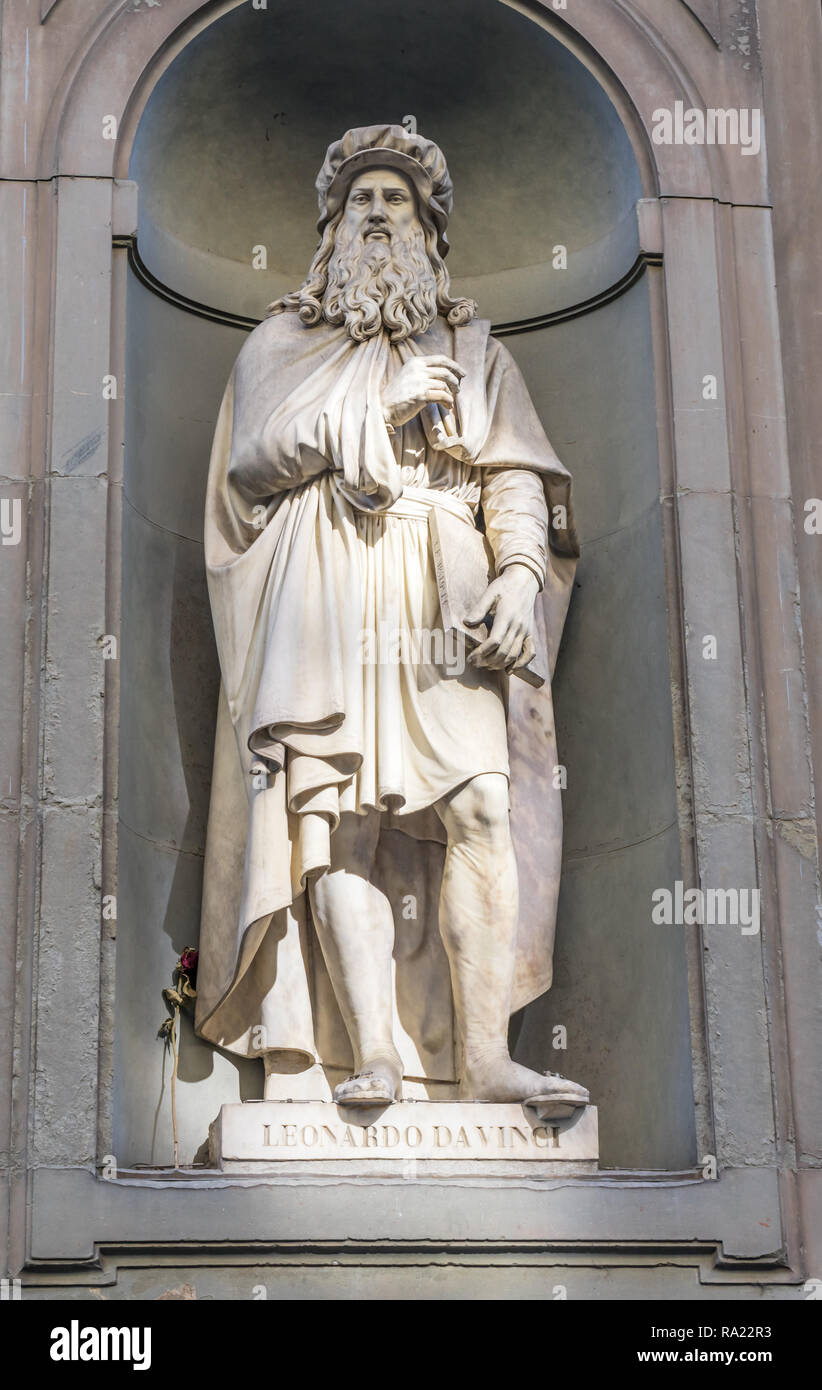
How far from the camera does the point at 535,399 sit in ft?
24.7

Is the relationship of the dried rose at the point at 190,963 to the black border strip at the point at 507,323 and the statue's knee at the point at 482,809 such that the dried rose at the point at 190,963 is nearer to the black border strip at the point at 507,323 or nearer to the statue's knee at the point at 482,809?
the statue's knee at the point at 482,809

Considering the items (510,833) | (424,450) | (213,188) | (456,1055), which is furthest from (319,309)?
(456,1055)

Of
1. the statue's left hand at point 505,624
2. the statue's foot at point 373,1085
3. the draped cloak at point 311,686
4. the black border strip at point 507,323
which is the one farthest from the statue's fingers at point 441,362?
the statue's foot at point 373,1085

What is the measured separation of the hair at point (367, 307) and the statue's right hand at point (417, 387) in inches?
9.6

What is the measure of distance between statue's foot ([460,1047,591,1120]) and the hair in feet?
6.66

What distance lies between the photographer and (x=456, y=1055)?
256 inches

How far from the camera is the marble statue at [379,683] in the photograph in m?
6.24

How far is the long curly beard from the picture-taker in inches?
265

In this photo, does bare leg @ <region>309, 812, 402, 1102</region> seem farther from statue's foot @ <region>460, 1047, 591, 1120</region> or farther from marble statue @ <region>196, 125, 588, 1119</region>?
statue's foot @ <region>460, 1047, 591, 1120</region>

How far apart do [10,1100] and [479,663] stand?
165cm

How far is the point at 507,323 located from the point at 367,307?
1007mm

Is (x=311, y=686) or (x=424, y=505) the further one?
(x=424, y=505)

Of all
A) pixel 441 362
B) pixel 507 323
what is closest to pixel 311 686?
pixel 441 362

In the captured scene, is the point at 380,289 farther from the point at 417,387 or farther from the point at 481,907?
the point at 481,907
